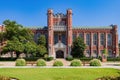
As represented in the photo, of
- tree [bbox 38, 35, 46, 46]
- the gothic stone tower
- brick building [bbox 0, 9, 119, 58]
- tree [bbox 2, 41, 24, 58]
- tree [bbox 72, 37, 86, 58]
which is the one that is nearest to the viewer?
tree [bbox 2, 41, 24, 58]

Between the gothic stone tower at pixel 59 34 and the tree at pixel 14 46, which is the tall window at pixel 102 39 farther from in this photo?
the tree at pixel 14 46

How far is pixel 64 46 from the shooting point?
238ft

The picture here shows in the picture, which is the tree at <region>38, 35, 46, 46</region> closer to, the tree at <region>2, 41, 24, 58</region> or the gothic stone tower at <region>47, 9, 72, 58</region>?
the gothic stone tower at <region>47, 9, 72, 58</region>

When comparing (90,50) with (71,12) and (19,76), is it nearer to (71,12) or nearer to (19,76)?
(71,12)

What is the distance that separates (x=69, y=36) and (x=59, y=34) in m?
2.94

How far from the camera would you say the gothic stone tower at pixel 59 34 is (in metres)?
72.2

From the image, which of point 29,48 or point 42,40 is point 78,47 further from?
point 29,48

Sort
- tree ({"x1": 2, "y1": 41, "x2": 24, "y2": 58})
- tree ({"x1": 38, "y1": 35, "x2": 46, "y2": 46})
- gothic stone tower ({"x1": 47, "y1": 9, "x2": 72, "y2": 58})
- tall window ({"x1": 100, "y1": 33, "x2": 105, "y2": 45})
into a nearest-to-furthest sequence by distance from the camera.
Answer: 1. tree ({"x1": 2, "y1": 41, "x2": 24, "y2": 58})
2. tree ({"x1": 38, "y1": 35, "x2": 46, "y2": 46})
3. gothic stone tower ({"x1": 47, "y1": 9, "x2": 72, "y2": 58})
4. tall window ({"x1": 100, "y1": 33, "x2": 105, "y2": 45})

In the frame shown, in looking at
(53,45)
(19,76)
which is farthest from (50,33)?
(19,76)

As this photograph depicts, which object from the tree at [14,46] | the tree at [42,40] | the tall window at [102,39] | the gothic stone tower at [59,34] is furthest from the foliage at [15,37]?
the tall window at [102,39]

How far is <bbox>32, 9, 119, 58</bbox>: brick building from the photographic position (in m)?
72.6

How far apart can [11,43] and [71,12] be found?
22482 millimetres

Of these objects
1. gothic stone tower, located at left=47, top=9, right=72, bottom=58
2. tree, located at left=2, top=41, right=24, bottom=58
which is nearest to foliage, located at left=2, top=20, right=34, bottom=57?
tree, located at left=2, top=41, right=24, bottom=58

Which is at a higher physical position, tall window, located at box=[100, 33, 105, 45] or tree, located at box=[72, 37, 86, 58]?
tall window, located at box=[100, 33, 105, 45]
